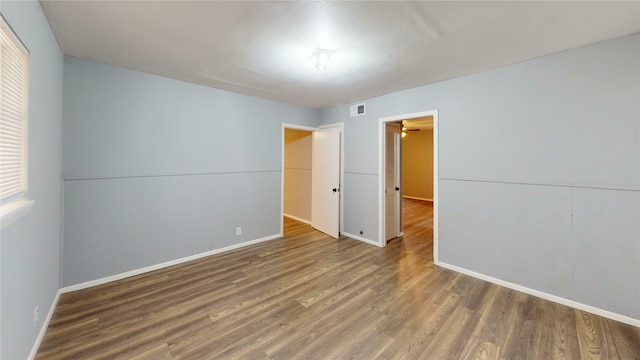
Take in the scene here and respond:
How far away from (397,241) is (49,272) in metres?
4.43

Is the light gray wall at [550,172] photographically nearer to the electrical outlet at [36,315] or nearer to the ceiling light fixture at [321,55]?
the ceiling light fixture at [321,55]

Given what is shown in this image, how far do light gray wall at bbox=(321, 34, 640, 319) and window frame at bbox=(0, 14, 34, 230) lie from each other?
153 inches

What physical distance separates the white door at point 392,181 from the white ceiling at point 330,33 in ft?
4.32

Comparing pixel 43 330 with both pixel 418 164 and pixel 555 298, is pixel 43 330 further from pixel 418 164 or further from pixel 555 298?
pixel 418 164

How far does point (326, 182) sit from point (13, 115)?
12.9ft

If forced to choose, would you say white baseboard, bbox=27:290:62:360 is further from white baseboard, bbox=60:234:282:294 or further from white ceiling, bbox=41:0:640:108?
white ceiling, bbox=41:0:640:108

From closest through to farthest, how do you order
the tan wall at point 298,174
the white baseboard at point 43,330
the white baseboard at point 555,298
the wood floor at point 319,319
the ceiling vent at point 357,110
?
1. the white baseboard at point 43,330
2. the wood floor at point 319,319
3. the white baseboard at point 555,298
4. the ceiling vent at point 357,110
5. the tan wall at point 298,174

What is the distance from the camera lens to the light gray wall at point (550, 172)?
2170 mm

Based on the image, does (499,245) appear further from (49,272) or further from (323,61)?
(49,272)

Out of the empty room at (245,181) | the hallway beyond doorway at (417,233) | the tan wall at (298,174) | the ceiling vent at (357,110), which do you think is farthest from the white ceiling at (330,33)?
the tan wall at (298,174)

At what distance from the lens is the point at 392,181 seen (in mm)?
4371

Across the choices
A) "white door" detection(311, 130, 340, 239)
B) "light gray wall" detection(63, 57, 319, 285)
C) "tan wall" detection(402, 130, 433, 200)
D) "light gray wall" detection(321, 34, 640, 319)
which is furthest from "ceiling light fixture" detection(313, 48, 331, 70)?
"tan wall" detection(402, 130, 433, 200)

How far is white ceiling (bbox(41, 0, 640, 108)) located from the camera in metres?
1.79

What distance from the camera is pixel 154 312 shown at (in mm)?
2277
